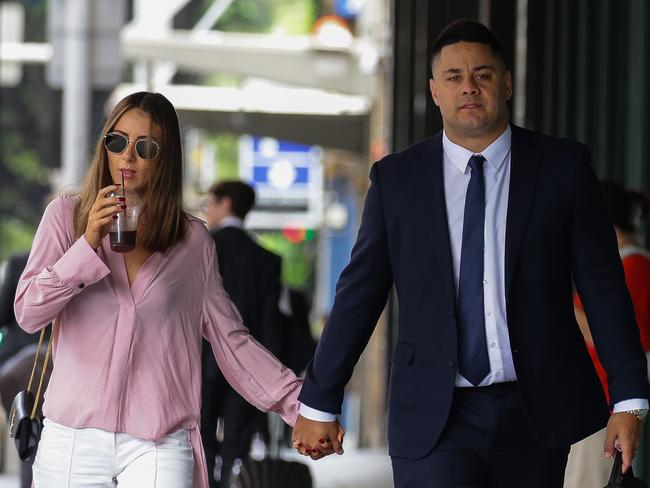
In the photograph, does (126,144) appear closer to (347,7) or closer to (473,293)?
(473,293)

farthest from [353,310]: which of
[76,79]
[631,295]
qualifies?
[76,79]

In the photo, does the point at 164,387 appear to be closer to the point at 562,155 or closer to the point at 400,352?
the point at 400,352

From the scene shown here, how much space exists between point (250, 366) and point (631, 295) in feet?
7.23

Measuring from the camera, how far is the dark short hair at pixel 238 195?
10023 mm

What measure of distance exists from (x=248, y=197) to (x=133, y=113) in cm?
522

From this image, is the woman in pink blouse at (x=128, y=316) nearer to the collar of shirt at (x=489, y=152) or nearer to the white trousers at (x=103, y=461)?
the white trousers at (x=103, y=461)

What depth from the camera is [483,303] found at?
15.4ft

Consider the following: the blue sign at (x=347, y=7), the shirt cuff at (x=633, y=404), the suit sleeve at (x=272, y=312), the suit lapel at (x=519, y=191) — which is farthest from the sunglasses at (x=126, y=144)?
the blue sign at (x=347, y=7)

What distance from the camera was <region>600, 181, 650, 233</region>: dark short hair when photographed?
266 inches

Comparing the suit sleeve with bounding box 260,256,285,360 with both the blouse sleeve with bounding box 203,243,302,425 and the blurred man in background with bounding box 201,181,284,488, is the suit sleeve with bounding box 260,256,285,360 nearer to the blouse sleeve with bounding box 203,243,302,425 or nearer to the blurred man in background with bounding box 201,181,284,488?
the blurred man in background with bounding box 201,181,284,488

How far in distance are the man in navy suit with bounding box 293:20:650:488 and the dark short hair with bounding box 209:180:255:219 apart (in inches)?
201

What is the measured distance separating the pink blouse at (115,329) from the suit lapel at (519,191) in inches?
38.0

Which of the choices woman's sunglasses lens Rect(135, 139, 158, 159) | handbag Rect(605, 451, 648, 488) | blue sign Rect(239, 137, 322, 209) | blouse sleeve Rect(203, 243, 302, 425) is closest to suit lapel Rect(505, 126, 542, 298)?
handbag Rect(605, 451, 648, 488)

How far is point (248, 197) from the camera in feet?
33.1
